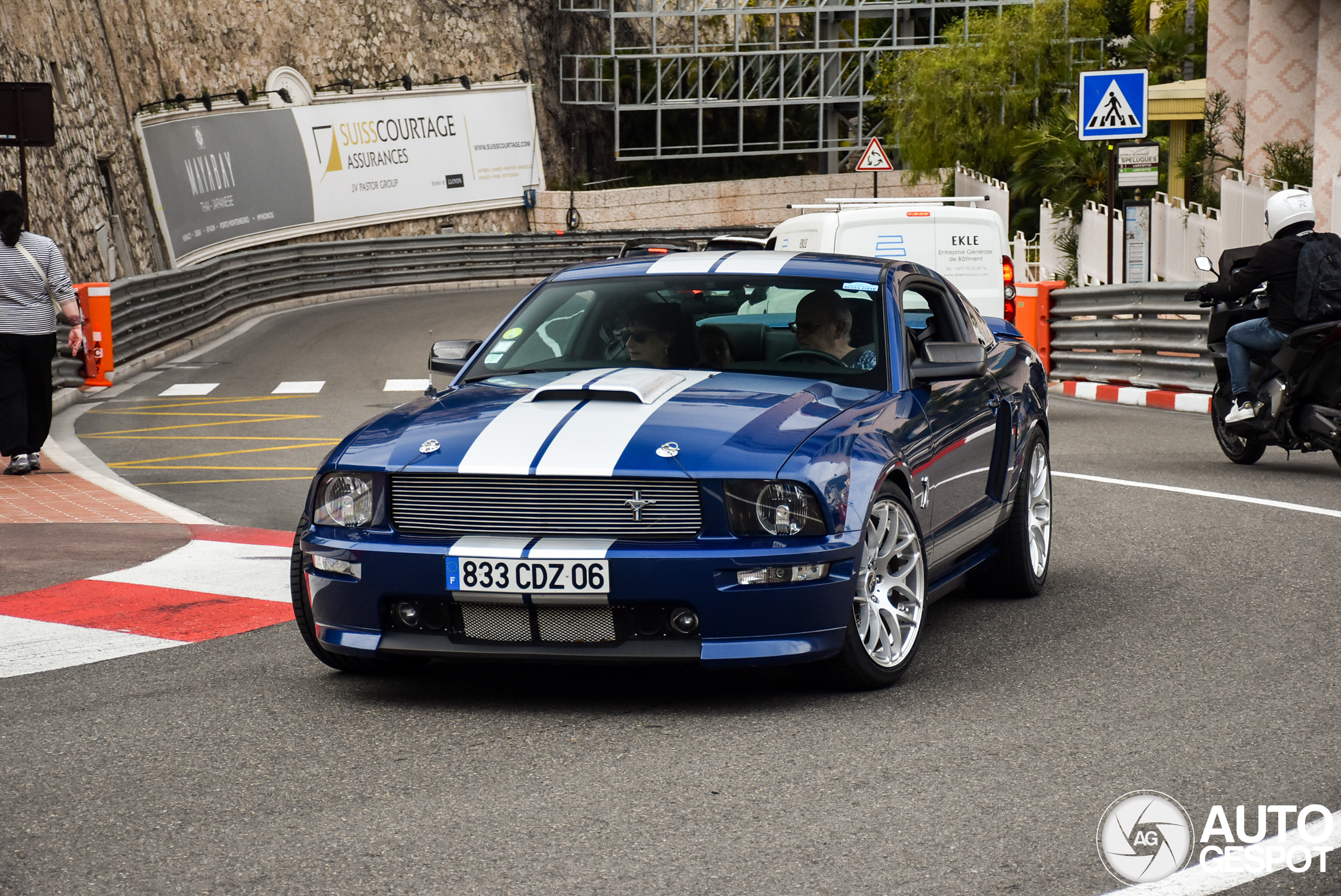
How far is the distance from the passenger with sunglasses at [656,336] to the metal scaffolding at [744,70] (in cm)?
4478

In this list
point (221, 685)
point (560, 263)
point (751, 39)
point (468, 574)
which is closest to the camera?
point (468, 574)

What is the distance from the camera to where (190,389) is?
19.6 m

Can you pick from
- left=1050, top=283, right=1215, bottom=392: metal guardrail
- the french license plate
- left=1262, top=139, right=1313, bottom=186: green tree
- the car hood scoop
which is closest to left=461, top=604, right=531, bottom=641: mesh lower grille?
the french license plate

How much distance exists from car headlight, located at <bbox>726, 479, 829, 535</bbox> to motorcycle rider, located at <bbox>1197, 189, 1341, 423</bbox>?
6449 mm

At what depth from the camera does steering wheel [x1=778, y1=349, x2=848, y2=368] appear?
6.31m

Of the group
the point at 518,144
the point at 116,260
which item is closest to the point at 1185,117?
the point at 518,144

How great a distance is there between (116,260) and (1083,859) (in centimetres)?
2978

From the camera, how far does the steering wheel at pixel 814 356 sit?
631cm

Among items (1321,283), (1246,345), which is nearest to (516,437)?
(1321,283)

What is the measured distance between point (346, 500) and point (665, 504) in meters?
1.08

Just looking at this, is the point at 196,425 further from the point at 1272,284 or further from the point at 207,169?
the point at 207,169

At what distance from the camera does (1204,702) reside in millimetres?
5359

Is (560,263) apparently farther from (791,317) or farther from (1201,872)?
(1201,872)

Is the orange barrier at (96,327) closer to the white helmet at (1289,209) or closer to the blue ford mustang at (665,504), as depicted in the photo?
the white helmet at (1289,209)
